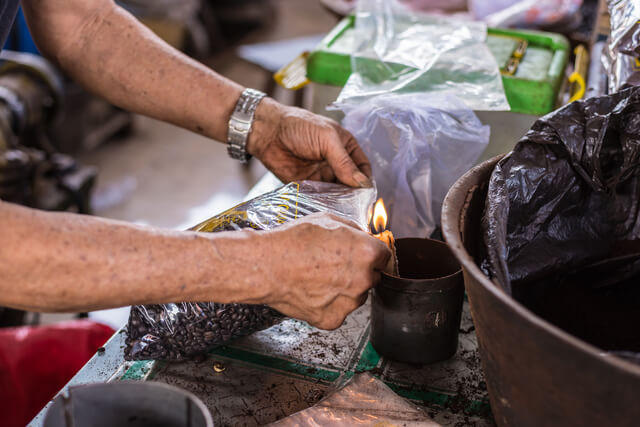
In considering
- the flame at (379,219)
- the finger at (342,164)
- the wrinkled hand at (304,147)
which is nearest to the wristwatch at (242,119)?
the wrinkled hand at (304,147)

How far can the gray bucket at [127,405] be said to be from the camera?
595mm

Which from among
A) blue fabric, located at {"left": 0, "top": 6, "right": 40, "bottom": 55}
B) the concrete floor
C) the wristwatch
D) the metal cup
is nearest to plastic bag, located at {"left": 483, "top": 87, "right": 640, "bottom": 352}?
the metal cup

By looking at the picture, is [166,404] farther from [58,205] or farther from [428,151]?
[58,205]

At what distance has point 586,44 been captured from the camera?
6.36 feet

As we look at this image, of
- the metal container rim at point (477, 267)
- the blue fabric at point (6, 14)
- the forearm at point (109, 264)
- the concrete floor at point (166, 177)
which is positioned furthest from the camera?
the concrete floor at point (166, 177)

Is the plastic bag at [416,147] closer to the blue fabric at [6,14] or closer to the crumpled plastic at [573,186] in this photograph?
the crumpled plastic at [573,186]

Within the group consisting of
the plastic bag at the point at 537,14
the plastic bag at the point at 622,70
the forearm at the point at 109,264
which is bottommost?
the forearm at the point at 109,264

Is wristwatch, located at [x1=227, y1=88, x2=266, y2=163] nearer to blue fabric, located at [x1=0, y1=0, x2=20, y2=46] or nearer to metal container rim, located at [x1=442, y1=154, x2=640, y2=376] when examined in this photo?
blue fabric, located at [x1=0, y1=0, x2=20, y2=46]

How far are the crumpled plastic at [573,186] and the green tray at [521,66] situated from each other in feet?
1.16

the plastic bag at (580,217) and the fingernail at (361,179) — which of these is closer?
the plastic bag at (580,217)

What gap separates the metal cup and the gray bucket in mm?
374

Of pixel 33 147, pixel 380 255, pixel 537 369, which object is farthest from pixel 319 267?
pixel 33 147

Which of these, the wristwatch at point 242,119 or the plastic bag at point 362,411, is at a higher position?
the wristwatch at point 242,119

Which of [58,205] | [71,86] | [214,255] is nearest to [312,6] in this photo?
[71,86]
